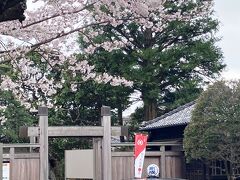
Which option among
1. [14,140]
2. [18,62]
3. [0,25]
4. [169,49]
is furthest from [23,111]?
[0,25]

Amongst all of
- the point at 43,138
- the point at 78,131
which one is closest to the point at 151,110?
the point at 78,131

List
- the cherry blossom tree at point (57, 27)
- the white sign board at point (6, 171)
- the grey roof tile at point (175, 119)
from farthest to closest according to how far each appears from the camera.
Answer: the grey roof tile at point (175, 119), the white sign board at point (6, 171), the cherry blossom tree at point (57, 27)

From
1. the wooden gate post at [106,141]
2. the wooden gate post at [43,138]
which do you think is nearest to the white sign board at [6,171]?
the wooden gate post at [43,138]

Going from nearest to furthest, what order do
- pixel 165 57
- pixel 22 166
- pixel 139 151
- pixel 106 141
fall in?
pixel 106 141 → pixel 139 151 → pixel 22 166 → pixel 165 57

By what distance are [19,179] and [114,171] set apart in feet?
11.7

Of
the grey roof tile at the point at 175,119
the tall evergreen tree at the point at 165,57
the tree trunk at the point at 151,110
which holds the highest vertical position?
the tall evergreen tree at the point at 165,57

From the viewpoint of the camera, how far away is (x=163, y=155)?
840 inches

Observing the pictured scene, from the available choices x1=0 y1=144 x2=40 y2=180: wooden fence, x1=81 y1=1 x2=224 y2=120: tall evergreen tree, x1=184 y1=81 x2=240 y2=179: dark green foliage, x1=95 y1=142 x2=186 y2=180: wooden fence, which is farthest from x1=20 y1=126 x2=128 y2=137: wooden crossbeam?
x1=81 y1=1 x2=224 y2=120: tall evergreen tree

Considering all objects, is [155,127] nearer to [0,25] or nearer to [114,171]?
[114,171]

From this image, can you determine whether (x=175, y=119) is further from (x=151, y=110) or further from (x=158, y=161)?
(x=151, y=110)

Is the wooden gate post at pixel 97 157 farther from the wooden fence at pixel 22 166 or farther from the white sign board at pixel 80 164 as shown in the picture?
the wooden fence at pixel 22 166

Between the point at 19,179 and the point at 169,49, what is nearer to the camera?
the point at 19,179

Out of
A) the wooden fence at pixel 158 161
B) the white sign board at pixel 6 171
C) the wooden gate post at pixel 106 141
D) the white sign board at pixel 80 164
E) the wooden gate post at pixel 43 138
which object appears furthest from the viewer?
the wooden fence at pixel 158 161

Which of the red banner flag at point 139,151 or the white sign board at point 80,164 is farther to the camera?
the white sign board at point 80,164
